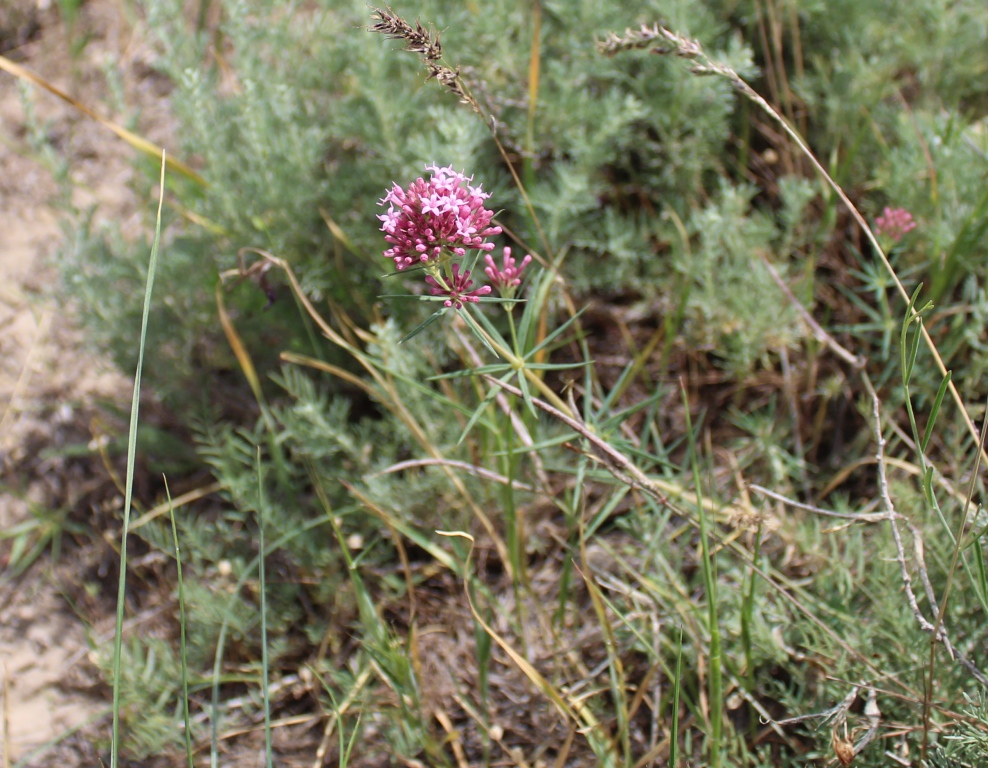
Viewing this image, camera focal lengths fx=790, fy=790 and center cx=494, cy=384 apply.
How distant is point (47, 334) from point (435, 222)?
9.53 ft

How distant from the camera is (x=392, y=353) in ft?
8.16

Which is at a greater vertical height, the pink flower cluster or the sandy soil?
the pink flower cluster

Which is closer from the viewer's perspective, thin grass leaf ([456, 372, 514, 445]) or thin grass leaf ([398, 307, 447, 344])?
thin grass leaf ([398, 307, 447, 344])

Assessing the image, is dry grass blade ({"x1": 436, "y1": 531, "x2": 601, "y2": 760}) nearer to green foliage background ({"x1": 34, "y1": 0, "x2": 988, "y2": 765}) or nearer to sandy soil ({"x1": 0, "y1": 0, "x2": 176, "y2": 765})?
green foliage background ({"x1": 34, "y1": 0, "x2": 988, "y2": 765})

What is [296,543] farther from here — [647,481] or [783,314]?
[783,314]

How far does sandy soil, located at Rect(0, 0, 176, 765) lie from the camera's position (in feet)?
9.70

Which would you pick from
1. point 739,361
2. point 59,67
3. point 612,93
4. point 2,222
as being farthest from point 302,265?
point 59,67

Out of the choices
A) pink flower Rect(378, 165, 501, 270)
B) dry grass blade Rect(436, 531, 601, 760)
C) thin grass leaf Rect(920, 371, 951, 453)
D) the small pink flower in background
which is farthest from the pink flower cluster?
the small pink flower in background

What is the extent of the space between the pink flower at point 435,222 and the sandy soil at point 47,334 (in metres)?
2.13

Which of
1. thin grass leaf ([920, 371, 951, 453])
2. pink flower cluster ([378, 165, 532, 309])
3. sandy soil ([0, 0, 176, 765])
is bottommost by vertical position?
sandy soil ([0, 0, 176, 765])

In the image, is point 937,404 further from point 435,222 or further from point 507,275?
point 435,222

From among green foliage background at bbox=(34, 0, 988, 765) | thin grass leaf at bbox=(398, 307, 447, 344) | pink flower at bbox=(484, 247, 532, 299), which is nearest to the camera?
thin grass leaf at bbox=(398, 307, 447, 344)

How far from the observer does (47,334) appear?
368cm

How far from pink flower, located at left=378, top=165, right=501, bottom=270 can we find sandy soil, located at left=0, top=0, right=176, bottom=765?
2.13 meters
